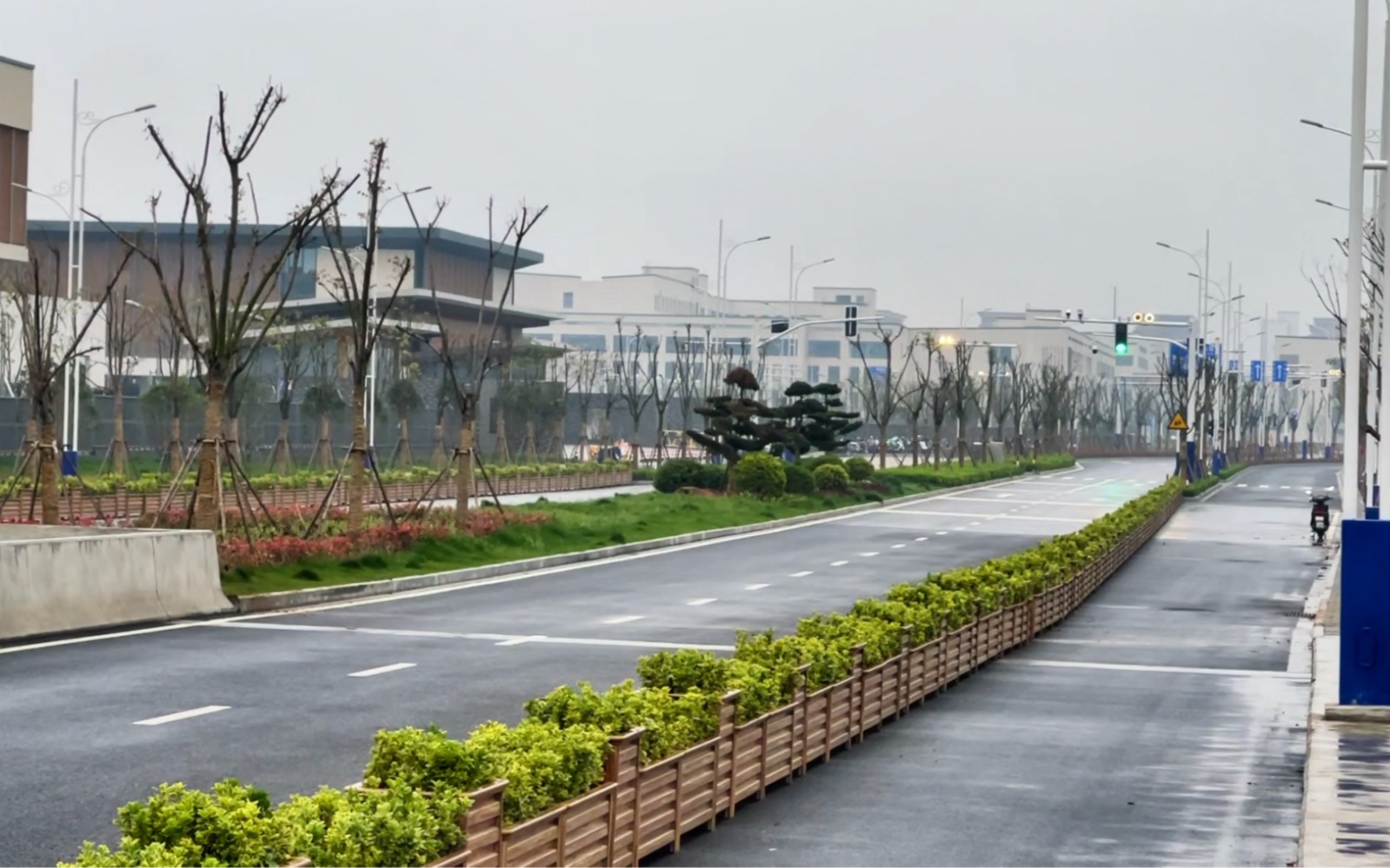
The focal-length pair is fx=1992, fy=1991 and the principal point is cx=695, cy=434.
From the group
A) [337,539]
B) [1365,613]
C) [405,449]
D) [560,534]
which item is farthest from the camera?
[405,449]

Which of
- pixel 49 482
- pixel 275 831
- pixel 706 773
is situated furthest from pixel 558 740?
pixel 49 482

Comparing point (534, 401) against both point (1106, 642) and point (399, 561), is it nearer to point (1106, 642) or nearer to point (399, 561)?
point (399, 561)

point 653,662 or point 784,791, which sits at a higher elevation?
point 653,662

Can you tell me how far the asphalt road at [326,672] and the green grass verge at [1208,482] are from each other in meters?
36.6

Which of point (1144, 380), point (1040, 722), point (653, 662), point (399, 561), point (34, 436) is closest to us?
point (653, 662)

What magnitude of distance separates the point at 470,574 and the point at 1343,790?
65.6ft

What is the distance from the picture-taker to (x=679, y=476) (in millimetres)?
59156

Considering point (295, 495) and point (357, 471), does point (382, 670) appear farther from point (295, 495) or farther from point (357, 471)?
point (295, 495)

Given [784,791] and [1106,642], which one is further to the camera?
[1106,642]

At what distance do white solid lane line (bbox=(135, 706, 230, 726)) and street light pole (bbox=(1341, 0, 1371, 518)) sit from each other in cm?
1080

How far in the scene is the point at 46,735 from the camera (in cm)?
1516

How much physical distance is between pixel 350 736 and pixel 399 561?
16.5 metres

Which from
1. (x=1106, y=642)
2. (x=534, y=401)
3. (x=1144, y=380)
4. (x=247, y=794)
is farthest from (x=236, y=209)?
(x=1144, y=380)

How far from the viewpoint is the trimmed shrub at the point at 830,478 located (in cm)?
5988
